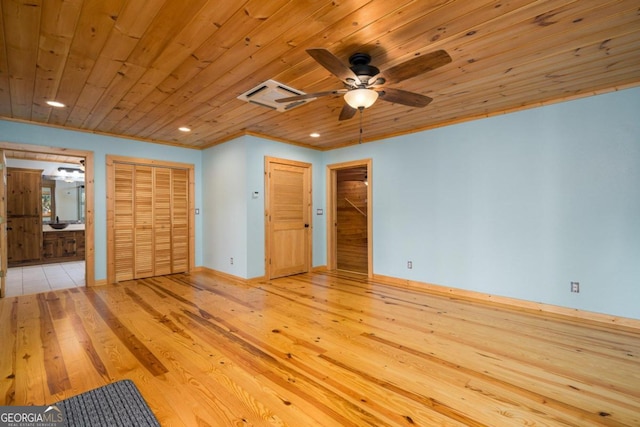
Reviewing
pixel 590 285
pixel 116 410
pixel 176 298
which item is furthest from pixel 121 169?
pixel 590 285

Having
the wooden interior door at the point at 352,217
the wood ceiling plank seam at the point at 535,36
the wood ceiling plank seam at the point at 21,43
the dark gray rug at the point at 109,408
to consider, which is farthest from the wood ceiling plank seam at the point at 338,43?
the wooden interior door at the point at 352,217

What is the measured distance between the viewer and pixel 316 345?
263 cm

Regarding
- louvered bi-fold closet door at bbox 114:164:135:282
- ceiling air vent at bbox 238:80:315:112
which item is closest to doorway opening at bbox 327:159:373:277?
ceiling air vent at bbox 238:80:315:112

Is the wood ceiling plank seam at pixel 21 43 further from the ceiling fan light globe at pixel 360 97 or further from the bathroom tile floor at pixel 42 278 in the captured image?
the bathroom tile floor at pixel 42 278

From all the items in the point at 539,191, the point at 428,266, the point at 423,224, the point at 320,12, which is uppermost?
the point at 320,12

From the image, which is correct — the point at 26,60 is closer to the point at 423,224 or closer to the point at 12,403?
the point at 12,403

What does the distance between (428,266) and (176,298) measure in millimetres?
3733

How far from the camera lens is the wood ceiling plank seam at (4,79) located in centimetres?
214

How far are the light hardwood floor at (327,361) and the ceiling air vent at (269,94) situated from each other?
2479 millimetres

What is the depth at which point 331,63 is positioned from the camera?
1997 millimetres

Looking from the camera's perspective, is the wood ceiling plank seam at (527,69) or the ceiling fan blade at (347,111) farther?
the ceiling fan blade at (347,111)

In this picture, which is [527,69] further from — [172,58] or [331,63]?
[172,58]

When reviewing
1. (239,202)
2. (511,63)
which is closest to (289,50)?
(511,63)

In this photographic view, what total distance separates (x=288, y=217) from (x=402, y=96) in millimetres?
3452
